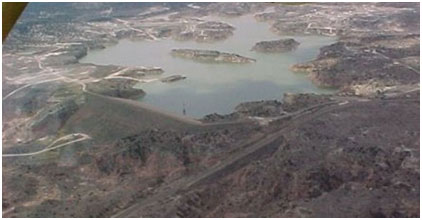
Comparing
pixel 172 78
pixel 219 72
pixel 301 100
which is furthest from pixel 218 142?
pixel 219 72

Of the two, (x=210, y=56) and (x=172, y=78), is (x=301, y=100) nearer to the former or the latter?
(x=172, y=78)

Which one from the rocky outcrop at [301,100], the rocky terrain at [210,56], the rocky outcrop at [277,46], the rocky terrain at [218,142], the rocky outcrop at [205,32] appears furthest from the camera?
the rocky outcrop at [205,32]

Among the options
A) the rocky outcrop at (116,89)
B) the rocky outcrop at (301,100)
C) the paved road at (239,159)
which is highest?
the paved road at (239,159)

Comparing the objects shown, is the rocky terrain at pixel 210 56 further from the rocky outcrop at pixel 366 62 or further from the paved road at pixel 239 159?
the paved road at pixel 239 159

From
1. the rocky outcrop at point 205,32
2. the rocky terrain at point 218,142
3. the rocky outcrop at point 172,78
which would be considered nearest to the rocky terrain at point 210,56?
the rocky terrain at point 218,142

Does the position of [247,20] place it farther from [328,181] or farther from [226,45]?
[328,181]

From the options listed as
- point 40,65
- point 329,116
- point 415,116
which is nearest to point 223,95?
point 329,116

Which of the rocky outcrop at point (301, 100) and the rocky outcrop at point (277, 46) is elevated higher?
the rocky outcrop at point (301, 100)
